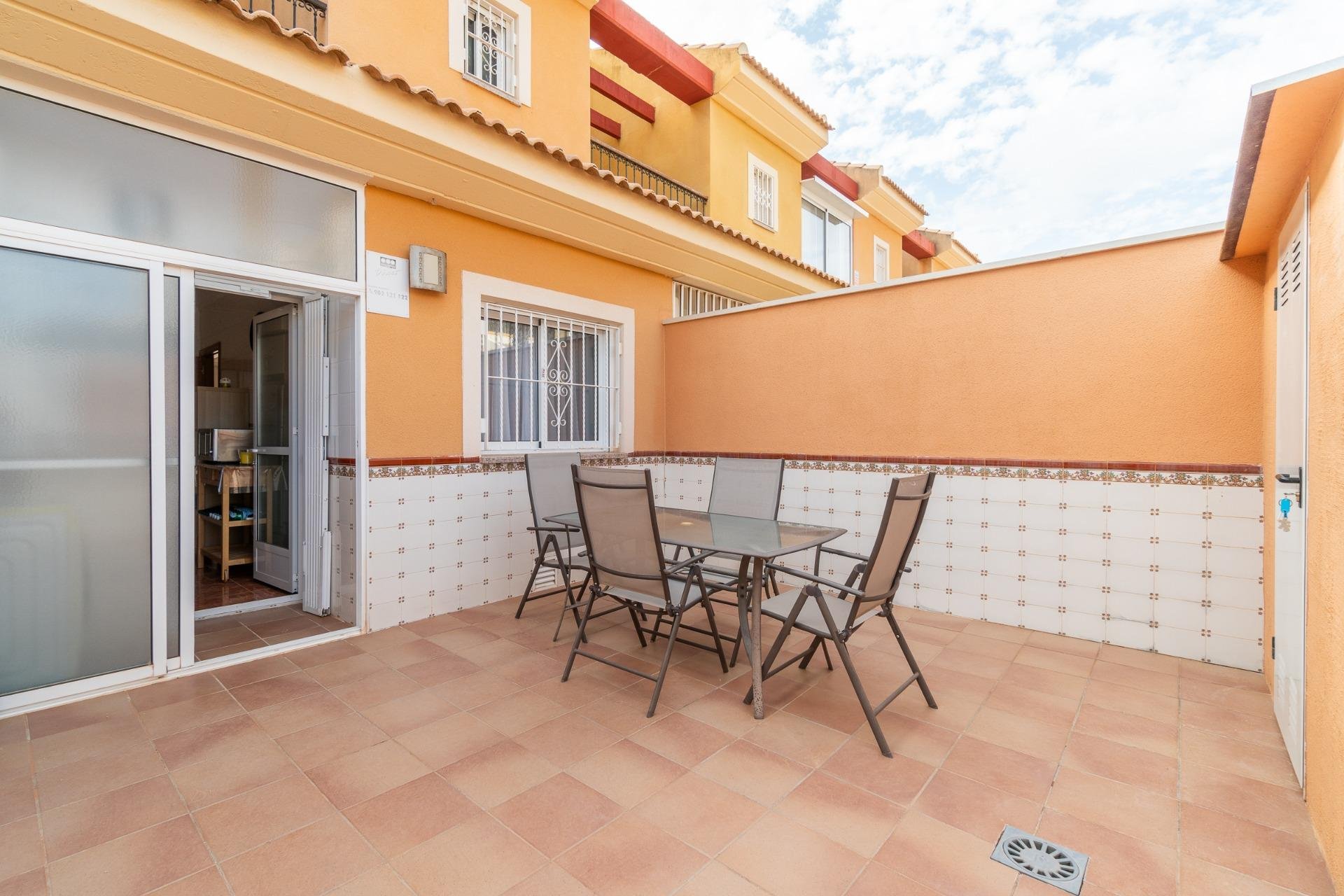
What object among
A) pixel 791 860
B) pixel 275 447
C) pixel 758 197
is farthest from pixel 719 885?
pixel 758 197

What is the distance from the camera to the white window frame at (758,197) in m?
7.16

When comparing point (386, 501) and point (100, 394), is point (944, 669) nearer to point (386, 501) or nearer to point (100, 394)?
point (386, 501)

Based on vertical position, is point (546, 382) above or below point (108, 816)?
above

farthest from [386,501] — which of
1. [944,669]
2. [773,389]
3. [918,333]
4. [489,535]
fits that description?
[918,333]

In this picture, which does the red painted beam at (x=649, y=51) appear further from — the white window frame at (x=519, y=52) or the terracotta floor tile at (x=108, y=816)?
the terracotta floor tile at (x=108, y=816)

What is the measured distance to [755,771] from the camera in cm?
209

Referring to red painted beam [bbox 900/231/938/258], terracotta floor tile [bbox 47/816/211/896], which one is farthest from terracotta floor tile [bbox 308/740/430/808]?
red painted beam [bbox 900/231/938/258]

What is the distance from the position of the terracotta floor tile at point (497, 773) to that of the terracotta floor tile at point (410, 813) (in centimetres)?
4

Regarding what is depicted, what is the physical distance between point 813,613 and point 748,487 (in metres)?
1.41

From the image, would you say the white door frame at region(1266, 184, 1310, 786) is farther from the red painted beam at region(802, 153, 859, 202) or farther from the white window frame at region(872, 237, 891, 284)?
the white window frame at region(872, 237, 891, 284)

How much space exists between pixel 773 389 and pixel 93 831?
14.5 ft

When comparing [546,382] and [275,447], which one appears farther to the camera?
[546,382]

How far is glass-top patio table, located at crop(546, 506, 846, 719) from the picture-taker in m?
2.52

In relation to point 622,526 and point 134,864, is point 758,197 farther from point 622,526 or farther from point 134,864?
point 134,864
